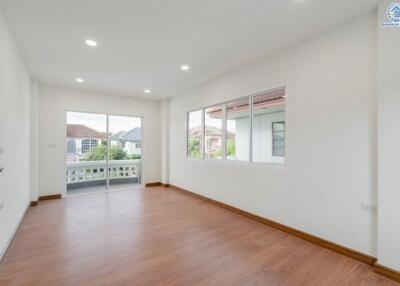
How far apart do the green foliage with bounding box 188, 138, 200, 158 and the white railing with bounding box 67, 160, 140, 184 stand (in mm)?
2029

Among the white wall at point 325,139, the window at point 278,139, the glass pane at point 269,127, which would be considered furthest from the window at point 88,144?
the window at point 278,139

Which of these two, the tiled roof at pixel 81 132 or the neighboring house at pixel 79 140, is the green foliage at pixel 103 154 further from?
the tiled roof at pixel 81 132

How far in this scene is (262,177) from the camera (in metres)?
3.57

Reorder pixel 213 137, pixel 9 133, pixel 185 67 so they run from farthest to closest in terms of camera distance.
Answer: pixel 213 137
pixel 185 67
pixel 9 133

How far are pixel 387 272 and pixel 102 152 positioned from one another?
6179 mm

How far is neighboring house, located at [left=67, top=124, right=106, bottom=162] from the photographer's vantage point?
5469 millimetres

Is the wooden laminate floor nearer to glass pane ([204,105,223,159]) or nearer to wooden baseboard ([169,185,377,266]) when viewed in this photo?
wooden baseboard ([169,185,377,266])

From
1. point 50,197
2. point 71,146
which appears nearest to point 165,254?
point 50,197

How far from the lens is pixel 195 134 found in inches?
216

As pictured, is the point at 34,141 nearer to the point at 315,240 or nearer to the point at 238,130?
the point at 238,130

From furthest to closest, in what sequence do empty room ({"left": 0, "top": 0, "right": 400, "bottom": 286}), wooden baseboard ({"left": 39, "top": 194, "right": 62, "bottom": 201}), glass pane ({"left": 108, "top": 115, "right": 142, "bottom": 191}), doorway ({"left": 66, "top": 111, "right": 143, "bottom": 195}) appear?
glass pane ({"left": 108, "top": 115, "right": 142, "bottom": 191}), doorway ({"left": 66, "top": 111, "right": 143, "bottom": 195}), wooden baseboard ({"left": 39, "top": 194, "right": 62, "bottom": 201}), empty room ({"left": 0, "top": 0, "right": 400, "bottom": 286})

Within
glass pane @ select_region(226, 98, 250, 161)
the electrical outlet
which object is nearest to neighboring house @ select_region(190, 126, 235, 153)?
glass pane @ select_region(226, 98, 250, 161)

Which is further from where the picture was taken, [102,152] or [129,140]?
[129,140]

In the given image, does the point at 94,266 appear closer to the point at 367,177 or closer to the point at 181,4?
the point at 181,4
